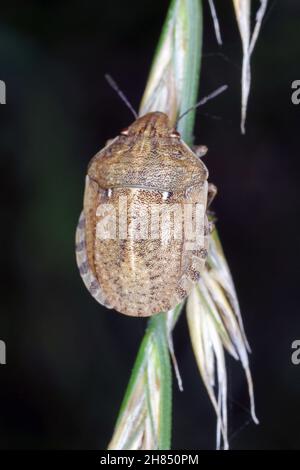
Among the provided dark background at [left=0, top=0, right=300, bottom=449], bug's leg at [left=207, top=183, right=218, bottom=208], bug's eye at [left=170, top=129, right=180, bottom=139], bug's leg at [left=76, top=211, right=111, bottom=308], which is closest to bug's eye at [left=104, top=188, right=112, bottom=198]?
bug's leg at [left=76, top=211, right=111, bottom=308]

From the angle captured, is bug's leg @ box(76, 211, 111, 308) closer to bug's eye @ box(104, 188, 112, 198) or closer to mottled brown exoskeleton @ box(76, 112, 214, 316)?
mottled brown exoskeleton @ box(76, 112, 214, 316)

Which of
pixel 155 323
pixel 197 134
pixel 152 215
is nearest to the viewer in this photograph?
pixel 155 323

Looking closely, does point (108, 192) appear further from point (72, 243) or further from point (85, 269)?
point (72, 243)

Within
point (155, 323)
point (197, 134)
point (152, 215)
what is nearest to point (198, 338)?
point (155, 323)

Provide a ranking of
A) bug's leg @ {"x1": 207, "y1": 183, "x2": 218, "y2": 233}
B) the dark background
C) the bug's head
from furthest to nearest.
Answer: the dark background
the bug's head
bug's leg @ {"x1": 207, "y1": 183, "x2": 218, "y2": 233}

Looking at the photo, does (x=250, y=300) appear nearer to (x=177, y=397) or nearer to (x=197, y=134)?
(x=177, y=397)

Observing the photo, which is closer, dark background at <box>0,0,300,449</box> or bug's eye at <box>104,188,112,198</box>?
bug's eye at <box>104,188,112,198</box>

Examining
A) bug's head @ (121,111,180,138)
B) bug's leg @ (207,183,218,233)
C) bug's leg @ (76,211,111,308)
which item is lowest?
bug's leg @ (76,211,111,308)

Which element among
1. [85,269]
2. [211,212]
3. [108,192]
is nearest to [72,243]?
[85,269]
